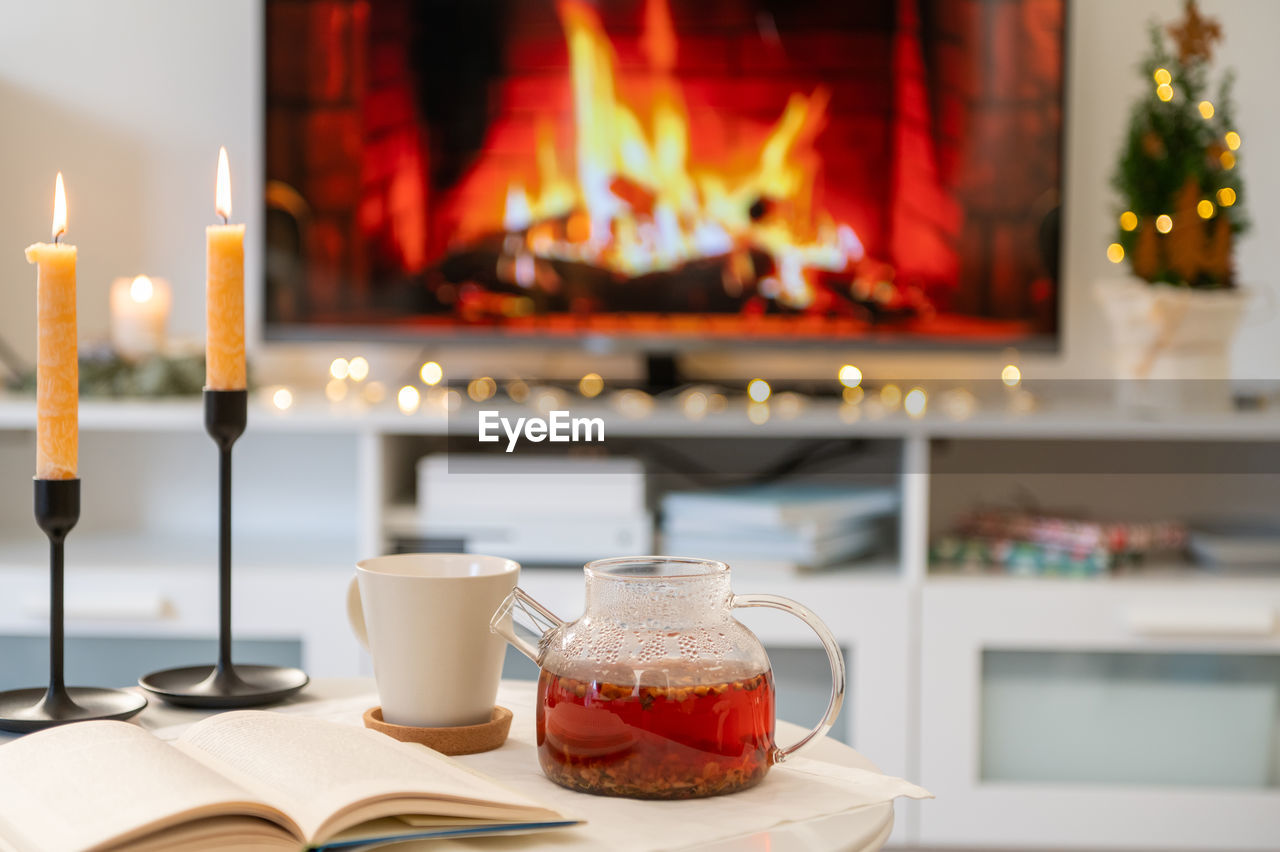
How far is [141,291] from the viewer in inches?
80.4

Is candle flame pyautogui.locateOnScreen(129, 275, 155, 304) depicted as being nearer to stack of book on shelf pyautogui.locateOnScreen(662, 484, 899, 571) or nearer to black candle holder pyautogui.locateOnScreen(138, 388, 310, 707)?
stack of book on shelf pyautogui.locateOnScreen(662, 484, 899, 571)

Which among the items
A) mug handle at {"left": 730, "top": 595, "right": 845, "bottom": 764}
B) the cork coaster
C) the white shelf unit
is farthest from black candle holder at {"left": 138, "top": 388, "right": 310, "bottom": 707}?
the white shelf unit

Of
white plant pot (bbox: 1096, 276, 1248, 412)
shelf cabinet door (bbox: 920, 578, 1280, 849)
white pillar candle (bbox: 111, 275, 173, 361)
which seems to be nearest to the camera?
shelf cabinet door (bbox: 920, 578, 1280, 849)

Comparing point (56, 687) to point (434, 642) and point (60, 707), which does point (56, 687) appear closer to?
point (60, 707)

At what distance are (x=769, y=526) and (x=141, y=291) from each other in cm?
106

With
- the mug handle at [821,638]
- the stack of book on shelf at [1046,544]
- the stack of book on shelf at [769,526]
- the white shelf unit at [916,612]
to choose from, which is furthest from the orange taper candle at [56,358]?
the stack of book on shelf at [1046,544]

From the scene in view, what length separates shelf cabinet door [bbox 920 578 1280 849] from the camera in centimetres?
176

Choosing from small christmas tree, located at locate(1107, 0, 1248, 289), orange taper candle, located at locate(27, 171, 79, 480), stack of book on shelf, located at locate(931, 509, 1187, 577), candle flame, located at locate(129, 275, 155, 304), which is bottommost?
stack of book on shelf, located at locate(931, 509, 1187, 577)

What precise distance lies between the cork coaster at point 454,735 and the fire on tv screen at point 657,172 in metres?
1.33

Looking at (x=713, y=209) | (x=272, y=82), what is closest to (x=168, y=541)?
(x=272, y=82)

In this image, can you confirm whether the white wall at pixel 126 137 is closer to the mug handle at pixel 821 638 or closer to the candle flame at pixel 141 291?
the candle flame at pixel 141 291

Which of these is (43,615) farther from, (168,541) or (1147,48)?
(1147,48)

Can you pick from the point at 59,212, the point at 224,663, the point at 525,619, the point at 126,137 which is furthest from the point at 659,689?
the point at 126,137

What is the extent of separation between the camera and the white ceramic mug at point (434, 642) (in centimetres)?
74
